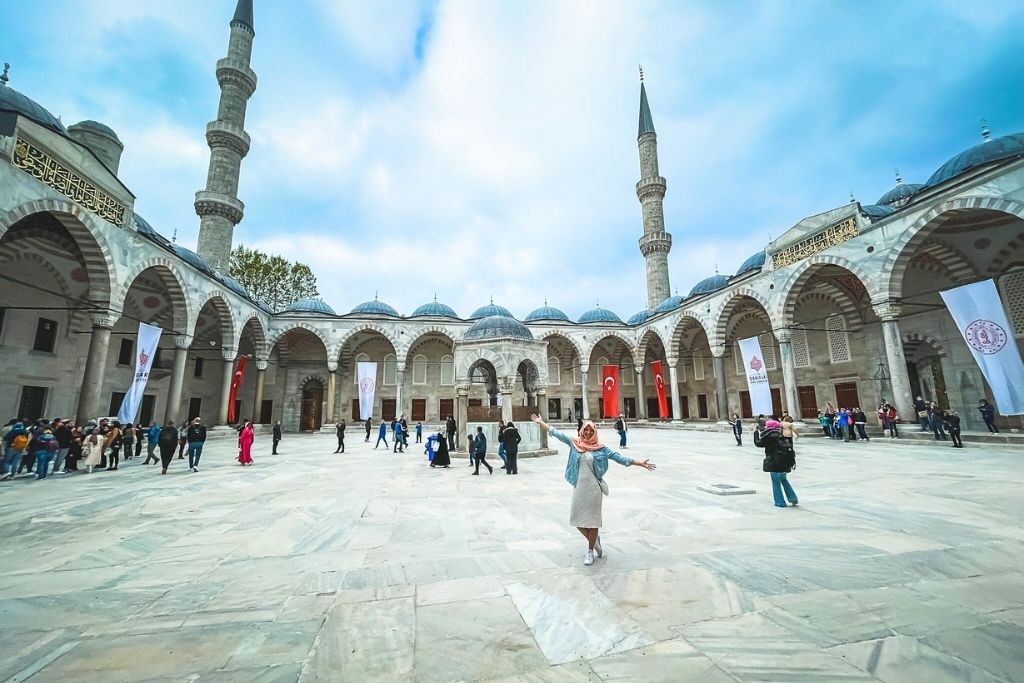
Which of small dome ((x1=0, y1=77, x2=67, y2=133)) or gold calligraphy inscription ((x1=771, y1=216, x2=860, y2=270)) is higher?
small dome ((x1=0, y1=77, x2=67, y2=133))

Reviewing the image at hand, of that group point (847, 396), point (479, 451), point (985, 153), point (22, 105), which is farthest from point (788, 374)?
point (22, 105)

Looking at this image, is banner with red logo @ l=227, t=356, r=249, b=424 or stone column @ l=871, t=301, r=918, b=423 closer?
stone column @ l=871, t=301, r=918, b=423

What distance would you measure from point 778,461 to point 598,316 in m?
26.1

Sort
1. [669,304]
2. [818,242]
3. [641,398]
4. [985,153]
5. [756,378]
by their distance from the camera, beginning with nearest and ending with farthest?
[985,153], [818,242], [756,378], [669,304], [641,398]

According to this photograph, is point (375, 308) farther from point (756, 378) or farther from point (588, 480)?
point (588, 480)

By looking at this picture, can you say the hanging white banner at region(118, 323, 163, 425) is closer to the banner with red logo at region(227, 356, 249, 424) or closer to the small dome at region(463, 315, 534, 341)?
the banner with red logo at region(227, 356, 249, 424)

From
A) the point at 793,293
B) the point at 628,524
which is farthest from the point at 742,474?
the point at 793,293

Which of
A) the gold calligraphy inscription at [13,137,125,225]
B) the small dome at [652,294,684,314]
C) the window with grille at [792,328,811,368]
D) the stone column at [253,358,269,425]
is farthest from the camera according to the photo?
the small dome at [652,294,684,314]

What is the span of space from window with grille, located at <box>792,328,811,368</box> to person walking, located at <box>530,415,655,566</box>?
21.3 m

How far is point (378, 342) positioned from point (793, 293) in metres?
23.5

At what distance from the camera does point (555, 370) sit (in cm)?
2953

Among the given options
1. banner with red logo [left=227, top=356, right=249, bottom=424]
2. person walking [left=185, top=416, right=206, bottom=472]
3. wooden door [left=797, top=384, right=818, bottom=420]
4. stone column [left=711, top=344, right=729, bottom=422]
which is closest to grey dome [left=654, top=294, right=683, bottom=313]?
A: stone column [left=711, top=344, right=729, bottom=422]

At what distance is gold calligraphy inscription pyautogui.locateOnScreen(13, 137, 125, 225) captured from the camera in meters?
9.15

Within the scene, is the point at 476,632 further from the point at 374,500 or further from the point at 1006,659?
the point at 374,500
